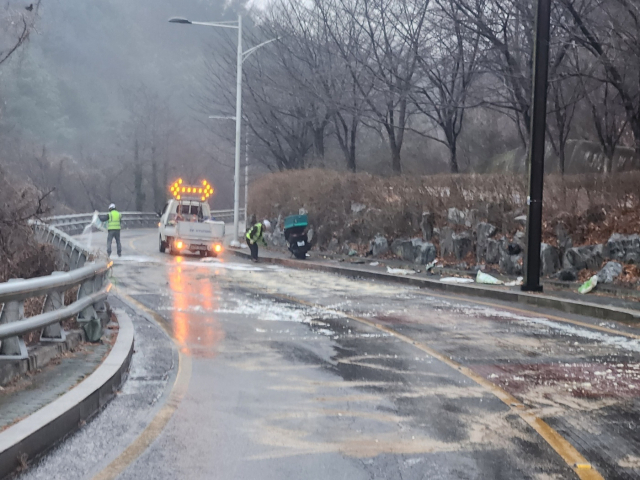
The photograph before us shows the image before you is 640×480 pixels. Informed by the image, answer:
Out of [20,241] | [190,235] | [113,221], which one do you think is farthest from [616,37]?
[113,221]

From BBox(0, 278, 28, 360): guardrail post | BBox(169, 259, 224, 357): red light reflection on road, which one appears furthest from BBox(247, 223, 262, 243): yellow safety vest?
BBox(0, 278, 28, 360): guardrail post

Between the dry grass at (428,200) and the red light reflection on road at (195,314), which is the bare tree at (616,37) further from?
the red light reflection on road at (195,314)

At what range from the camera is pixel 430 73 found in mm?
28344

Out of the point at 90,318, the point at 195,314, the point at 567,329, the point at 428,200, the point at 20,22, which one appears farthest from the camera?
the point at 428,200

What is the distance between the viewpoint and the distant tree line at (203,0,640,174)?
20.8 metres

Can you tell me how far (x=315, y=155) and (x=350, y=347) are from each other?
1107 inches

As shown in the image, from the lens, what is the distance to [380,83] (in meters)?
29.8

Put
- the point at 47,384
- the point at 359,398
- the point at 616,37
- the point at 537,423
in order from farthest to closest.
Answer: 1. the point at 616,37
2. the point at 359,398
3. the point at 47,384
4. the point at 537,423

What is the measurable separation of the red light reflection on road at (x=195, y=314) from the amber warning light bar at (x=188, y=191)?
10.6 metres

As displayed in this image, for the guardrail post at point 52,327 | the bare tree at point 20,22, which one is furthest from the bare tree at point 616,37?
the guardrail post at point 52,327

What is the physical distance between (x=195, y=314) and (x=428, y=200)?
38.0ft

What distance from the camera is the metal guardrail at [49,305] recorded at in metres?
6.52

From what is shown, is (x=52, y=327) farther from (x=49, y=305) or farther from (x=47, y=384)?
(x=47, y=384)

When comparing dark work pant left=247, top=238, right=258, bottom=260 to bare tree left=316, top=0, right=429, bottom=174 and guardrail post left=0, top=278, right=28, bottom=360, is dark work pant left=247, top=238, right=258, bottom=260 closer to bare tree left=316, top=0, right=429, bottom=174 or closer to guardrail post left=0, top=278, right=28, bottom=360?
bare tree left=316, top=0, right=429, bottom=174
